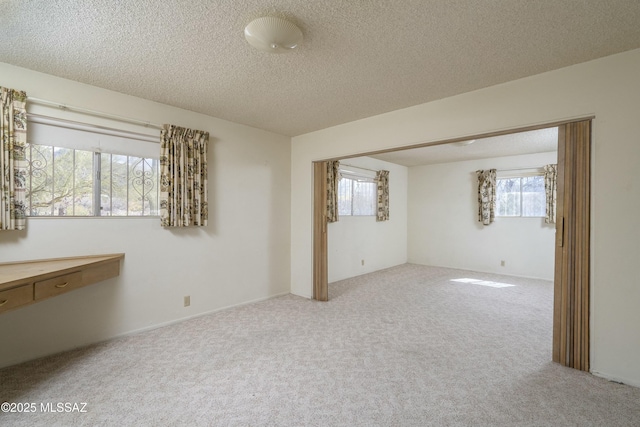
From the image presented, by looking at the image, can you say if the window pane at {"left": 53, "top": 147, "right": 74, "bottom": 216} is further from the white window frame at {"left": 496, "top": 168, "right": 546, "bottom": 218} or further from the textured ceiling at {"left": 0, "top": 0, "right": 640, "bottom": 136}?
the white window frame at {"left": 496, "top": 168, "right": 546, "bottom": 218}

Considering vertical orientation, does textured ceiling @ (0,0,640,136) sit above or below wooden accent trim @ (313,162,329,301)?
above

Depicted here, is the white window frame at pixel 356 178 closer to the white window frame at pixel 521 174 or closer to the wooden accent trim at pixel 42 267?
the white window frame at pixel 521 174

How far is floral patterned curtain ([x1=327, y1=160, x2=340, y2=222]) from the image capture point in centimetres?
476

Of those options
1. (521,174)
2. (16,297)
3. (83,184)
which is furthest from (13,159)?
(521,174)

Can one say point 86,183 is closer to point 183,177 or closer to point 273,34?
point 183,177

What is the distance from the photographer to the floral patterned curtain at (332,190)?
15.6 ft

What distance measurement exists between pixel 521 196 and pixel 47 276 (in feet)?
23.9

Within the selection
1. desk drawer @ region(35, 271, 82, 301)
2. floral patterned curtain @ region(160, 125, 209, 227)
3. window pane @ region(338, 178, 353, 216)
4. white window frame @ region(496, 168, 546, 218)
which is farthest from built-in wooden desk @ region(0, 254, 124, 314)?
white window frame @ region(496, 168, 546, 218)

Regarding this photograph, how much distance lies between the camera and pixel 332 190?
4.82 metres

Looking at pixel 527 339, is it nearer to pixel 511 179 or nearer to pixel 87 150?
pixel 511 179

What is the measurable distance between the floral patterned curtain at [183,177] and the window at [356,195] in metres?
2.71

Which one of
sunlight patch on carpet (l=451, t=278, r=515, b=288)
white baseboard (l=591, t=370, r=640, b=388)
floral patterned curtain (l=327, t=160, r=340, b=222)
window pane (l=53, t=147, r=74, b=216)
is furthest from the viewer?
sunlight patch on carpet (l=451, t=278, r=515, b=288)

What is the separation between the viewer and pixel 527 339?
2795 millimetres

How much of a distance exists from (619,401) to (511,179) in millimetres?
4944
